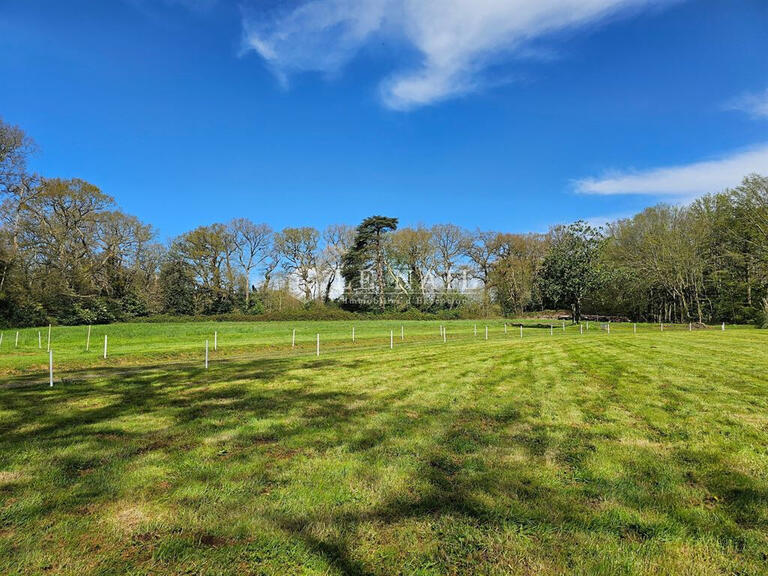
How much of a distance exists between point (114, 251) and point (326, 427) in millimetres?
53141

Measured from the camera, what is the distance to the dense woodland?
40562 millimetres

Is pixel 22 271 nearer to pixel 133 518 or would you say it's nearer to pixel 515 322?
pixel 133 518

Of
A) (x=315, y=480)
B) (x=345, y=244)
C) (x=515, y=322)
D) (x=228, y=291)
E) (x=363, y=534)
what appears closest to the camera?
(x=363, y=534)

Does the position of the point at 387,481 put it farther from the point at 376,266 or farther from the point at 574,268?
the point at 376,266

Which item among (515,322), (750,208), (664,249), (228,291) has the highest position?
(750,208)

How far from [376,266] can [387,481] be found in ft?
189

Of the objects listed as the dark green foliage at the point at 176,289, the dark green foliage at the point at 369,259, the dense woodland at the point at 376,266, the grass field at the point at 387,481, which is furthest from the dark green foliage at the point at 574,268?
the dark green foliage at the point at 176,289

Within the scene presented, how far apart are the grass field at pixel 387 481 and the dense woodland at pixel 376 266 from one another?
40.0 metres

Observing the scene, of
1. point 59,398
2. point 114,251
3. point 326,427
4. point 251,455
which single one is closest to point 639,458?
point 326,427

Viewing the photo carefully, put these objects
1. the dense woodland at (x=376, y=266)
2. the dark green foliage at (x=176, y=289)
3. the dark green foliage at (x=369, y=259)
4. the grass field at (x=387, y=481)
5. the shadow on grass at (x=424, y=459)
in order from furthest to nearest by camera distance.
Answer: the dark green foliage at (x=369, y=259), the dark green foliage at (x=176, y=289), the dense woodland at (x=376, y=266), the shadow on grass at (x=424, y=459), the grass field at (x=387, y=481)

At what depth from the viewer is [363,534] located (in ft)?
10.7

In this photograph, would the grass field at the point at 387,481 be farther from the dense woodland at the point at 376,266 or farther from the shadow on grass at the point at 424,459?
the dense woodland at the point at 376,266

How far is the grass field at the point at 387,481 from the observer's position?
297cm

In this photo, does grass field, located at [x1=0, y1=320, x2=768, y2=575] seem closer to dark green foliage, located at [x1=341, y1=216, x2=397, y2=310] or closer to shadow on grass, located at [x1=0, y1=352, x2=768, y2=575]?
shadow on grass, located at [x1=0, y1=352, x2=768, y2=575]
